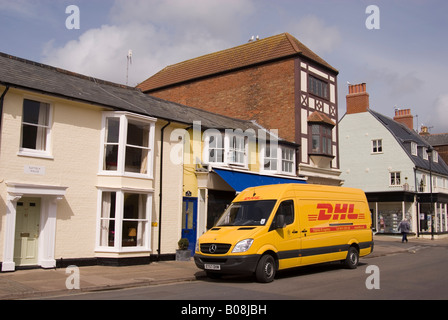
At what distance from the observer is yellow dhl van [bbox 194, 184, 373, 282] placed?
36.7ft

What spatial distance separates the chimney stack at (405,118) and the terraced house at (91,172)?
34612mm

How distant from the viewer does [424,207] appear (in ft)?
129

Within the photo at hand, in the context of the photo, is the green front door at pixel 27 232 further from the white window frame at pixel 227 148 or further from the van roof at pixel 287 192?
the white window frame at pixel 227 148

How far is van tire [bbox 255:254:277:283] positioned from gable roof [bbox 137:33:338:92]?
16.7 metres

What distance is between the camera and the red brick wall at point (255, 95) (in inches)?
1011

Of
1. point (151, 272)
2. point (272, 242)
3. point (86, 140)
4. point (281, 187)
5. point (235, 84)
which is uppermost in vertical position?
point (235, 84)

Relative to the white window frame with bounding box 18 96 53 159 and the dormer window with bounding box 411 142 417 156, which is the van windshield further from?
the dormer window with bounding box 411 142 417 156

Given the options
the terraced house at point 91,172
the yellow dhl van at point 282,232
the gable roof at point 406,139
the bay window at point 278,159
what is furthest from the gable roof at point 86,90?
the gable roof at point 406,139

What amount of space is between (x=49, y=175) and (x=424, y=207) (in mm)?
35354

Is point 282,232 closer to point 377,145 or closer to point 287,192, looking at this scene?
point 287,192

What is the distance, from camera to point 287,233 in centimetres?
1214

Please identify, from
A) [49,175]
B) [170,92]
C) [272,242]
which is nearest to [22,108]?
[49,175]
